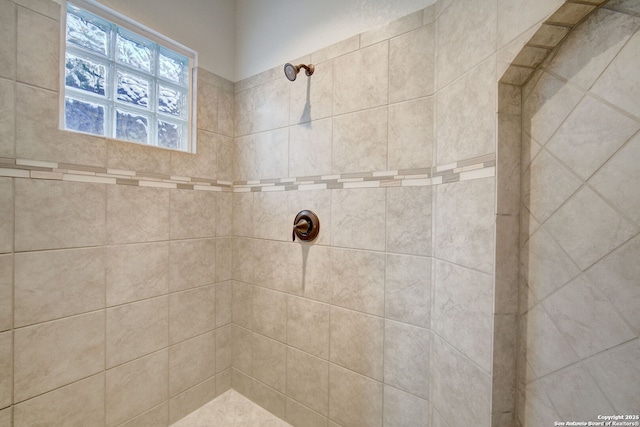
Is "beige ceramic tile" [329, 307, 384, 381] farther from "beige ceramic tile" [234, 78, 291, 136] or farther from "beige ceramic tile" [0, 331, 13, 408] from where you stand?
"beige ceramic tile" [0, 331, 13, 408]

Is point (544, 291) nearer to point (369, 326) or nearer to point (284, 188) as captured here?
point (369, 326)

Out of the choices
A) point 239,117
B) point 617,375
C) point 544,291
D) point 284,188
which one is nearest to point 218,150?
point 239,117

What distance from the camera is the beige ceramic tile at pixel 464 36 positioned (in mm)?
726

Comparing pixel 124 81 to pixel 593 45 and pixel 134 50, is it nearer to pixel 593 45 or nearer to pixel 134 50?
pixel 134 50

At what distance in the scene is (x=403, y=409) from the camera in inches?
39.3

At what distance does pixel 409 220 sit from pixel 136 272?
133cm

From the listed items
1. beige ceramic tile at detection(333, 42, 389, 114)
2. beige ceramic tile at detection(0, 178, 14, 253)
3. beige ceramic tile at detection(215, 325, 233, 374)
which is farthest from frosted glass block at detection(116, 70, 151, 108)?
beige ceramic tile at detection(215, 325, 233, 374)

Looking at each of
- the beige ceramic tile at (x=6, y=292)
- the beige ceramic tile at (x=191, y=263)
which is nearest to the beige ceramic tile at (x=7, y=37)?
the beige ceramic tile at (x=6, y=292)

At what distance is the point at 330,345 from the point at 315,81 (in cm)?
135

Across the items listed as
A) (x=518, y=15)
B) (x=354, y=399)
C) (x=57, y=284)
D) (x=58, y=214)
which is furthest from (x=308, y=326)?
(x=518, y=15)

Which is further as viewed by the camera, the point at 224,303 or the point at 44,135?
the point at 224,303

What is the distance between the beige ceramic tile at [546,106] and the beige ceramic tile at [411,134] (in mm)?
310

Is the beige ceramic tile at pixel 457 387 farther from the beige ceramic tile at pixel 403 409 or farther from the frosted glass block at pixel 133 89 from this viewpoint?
the frosted glass block at pixel 133 89

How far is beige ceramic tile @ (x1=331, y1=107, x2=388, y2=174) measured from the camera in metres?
1.05
